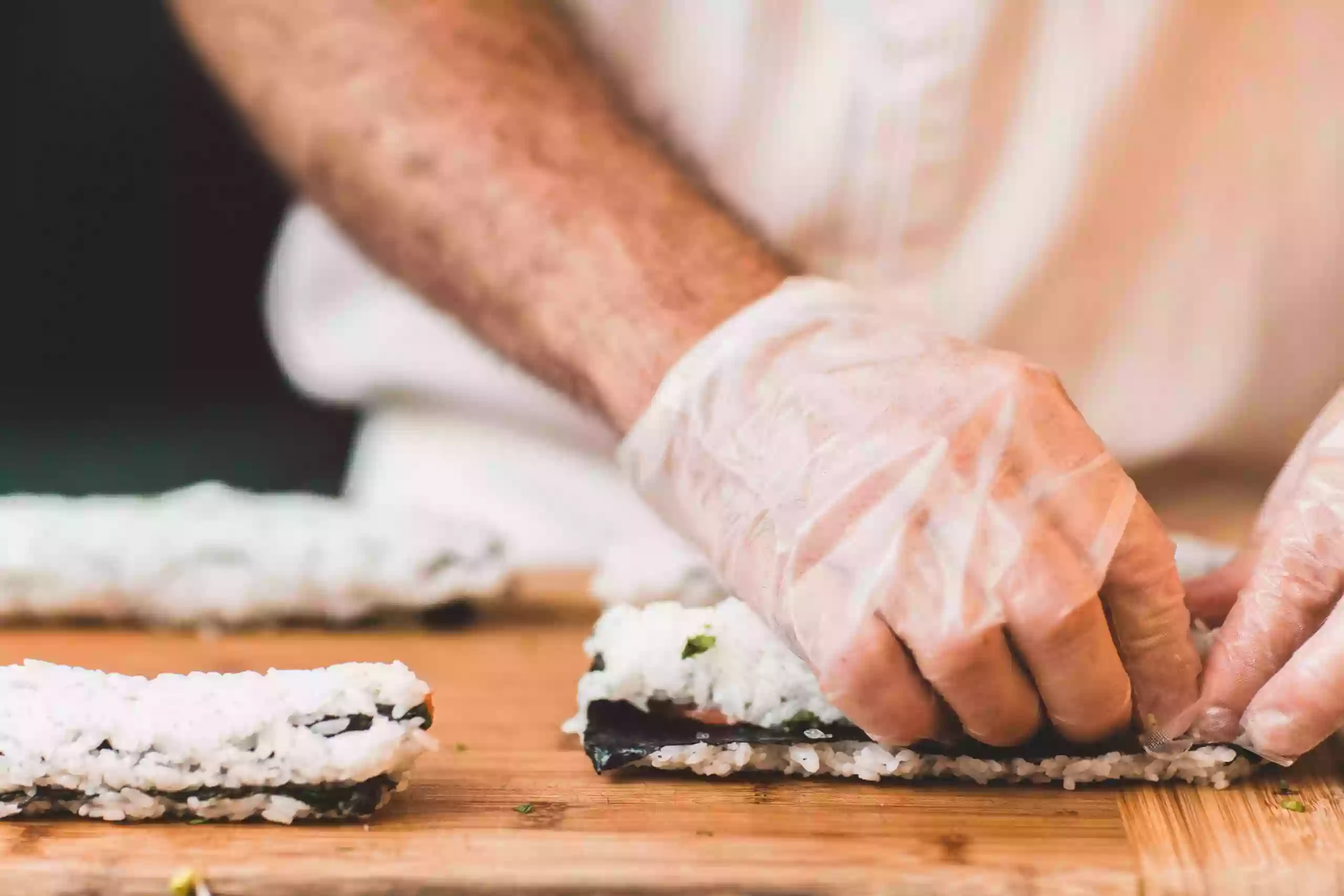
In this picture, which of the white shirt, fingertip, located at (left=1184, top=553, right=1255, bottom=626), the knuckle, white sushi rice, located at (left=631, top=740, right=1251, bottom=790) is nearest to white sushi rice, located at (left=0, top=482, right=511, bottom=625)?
the white shirt

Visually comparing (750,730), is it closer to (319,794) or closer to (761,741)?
(761,741)

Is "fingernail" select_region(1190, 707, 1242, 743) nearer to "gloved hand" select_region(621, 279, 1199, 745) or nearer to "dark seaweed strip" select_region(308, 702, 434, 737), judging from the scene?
"gloved hand" select_region(621, 279, 1199, 745)

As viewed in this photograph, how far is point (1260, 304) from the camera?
1.27 metres

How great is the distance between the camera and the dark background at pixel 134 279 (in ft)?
6.68

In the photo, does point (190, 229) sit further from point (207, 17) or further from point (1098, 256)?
point (1098, 256)

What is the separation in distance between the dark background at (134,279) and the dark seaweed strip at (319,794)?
132cm

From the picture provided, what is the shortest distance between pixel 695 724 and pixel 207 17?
1.13 m

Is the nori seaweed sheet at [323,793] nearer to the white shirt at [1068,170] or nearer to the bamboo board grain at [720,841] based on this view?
the bamboo board grain at [720,841]

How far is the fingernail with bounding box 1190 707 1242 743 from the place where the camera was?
88cm

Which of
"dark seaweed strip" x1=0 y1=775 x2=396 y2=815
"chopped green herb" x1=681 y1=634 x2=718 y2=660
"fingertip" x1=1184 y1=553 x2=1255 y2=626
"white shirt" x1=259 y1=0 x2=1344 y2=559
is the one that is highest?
"white shirt" x1=259 y1=0 x2=1344 y2=559

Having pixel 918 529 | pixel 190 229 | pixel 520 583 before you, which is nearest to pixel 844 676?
pixel 918 529

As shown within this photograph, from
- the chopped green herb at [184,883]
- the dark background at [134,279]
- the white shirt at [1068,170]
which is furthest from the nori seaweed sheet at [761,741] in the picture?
the dark background at [134,279]

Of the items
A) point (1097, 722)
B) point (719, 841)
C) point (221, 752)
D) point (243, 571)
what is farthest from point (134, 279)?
point (1097, 722)

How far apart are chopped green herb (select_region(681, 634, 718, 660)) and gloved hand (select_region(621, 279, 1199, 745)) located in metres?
0.05
